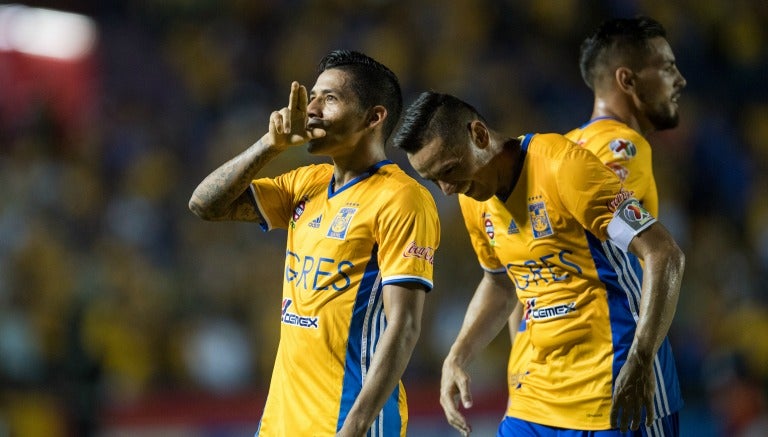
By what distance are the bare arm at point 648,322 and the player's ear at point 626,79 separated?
4.96 feet

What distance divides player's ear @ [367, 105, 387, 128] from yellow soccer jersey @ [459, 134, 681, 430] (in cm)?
61

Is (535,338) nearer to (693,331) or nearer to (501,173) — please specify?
(501,173)

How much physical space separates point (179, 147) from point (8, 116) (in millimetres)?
2922

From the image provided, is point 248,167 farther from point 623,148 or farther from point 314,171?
point 623,148

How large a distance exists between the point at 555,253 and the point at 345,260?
2.94 ft

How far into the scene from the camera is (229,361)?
400 inches

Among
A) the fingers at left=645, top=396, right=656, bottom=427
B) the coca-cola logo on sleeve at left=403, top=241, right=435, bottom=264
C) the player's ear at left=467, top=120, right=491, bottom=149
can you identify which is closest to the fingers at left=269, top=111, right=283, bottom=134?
the coca-cola logo on sleeve at left=403, top=241, right=435, bottom=264

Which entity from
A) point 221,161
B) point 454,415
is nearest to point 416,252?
point 454,415

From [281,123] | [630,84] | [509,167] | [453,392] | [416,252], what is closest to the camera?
[416,252]

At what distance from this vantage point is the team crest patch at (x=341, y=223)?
386cm

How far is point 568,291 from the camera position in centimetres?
414

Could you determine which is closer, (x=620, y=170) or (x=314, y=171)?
(x=314, y=171)

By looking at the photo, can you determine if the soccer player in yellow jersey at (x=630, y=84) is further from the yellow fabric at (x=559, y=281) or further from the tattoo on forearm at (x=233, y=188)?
the tattoo on forearm at (x=233, y=188)

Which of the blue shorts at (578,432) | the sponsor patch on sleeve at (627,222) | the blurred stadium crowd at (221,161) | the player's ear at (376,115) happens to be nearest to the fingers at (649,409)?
the blue shorts at (578,432)
